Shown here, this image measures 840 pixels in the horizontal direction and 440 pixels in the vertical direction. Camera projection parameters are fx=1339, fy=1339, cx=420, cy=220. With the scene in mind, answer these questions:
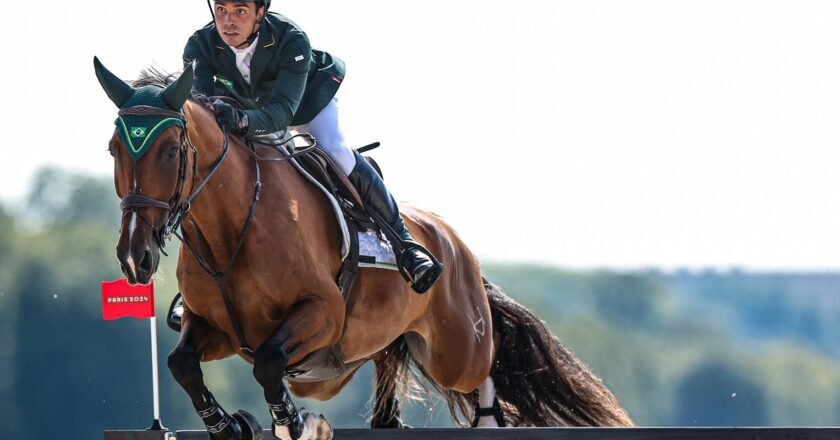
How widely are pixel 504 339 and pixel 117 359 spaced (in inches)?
1071

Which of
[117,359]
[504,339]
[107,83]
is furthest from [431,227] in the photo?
[117,359]

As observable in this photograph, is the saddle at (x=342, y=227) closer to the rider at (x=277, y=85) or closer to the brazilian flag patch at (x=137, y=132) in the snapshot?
the rider at (x=277, y=85)

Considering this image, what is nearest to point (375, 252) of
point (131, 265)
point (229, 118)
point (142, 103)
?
point (229, 118)

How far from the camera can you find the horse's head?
17.5 ft

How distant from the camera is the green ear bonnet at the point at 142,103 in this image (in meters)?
5.42

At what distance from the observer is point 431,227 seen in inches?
304

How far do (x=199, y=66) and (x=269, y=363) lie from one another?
5.11 ft

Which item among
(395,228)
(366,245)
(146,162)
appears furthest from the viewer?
(395,228)

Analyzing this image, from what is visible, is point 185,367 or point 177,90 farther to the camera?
point 185,367

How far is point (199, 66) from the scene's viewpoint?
655cm

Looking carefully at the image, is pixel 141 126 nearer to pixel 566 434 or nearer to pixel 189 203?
pixel 189 203

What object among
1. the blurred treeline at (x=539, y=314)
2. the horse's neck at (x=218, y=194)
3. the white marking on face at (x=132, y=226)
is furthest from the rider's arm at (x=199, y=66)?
the blurred treeline at (x=539, y=314)

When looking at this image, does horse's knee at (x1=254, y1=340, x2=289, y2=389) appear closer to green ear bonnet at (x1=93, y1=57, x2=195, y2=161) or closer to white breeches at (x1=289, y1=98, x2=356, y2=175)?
green ear bonnet at (x1=93, y1=57, x2=195, y2=161)

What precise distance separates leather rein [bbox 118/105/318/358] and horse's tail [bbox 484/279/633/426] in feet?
7.57
